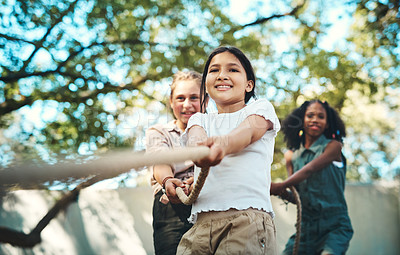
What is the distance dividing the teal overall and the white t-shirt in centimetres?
143

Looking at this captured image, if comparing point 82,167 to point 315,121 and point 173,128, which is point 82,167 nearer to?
point 173,128

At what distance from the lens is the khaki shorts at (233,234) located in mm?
1366

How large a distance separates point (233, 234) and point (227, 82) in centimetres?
60

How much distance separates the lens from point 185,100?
7.27 feet

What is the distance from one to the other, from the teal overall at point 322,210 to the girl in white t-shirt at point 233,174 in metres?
1.43

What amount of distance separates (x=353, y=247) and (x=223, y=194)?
13.2 feet

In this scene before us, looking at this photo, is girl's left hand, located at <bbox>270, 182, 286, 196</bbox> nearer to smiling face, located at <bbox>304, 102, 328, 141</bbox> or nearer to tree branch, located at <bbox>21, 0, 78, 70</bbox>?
smiling face, located at <bbox>304, 102, 328, 141</bbox>

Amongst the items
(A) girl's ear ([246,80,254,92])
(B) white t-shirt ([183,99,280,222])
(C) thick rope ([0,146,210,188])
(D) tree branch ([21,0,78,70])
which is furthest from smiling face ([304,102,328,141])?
(D) tree branch ([21,0,78,70])

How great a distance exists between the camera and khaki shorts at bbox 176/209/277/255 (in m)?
1.37

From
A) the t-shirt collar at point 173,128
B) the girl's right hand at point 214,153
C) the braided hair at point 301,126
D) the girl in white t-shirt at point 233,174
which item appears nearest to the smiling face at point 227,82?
the girl in white t-shirt at point 233,174

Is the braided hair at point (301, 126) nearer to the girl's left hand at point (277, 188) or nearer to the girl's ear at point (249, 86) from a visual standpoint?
the girl's left hand at point (277, 188)

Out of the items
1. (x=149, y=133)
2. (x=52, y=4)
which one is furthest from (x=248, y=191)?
(x=52, y=4)

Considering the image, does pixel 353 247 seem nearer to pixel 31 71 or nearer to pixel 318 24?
pixel 318 24

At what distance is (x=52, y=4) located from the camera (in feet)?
17.2
